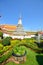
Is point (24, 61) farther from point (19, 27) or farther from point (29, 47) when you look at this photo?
point (19, 27)

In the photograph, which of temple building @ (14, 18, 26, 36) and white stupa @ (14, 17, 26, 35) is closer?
temple building @ (14, 18, 26, 36)

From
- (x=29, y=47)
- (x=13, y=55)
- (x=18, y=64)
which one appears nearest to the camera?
(x=18, y=64)

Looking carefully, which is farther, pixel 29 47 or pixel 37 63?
pixel 29 47

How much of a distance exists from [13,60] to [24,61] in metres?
0.84

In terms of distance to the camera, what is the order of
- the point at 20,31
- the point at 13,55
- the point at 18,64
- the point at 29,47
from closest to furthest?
1. the point at 18,64
2. the point at 13,55
3. the point at 29,47
4. the point at 20,31

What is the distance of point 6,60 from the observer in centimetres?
1163

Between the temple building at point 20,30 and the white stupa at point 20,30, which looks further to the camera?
the white stupa at point 20,30

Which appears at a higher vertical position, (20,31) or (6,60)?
(20,31)

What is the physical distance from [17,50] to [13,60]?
1038mm

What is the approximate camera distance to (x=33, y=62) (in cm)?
1166

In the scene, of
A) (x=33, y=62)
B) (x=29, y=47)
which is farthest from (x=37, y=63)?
(x=29, y=47)

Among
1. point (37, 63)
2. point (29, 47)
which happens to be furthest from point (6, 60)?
point (29, 47)

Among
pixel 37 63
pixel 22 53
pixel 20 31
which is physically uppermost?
pixel 20 31

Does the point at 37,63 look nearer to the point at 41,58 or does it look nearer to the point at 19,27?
the point at 41,58
